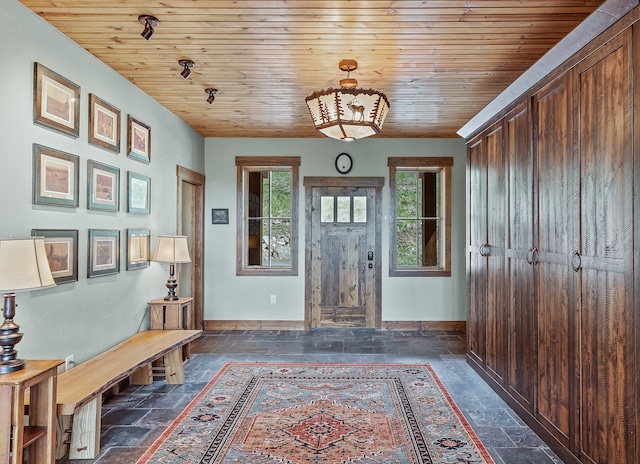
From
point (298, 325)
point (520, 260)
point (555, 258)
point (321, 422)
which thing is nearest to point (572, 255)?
point (555, 258)

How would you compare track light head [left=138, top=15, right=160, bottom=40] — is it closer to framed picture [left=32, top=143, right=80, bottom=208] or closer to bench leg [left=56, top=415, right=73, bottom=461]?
framed picture [left=32, top=143, right=80, bottom=208]

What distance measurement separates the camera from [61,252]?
104 inches

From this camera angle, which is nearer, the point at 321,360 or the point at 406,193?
the point at 321,360

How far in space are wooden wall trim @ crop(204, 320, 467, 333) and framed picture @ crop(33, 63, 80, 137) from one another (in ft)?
11.5

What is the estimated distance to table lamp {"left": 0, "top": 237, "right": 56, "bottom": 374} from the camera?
1.84 meters

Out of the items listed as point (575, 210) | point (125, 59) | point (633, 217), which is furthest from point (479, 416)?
point (125, 59)

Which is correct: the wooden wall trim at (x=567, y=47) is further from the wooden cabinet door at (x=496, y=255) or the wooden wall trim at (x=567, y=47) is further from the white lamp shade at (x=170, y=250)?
the white lamp shade at (x=170, y=250)

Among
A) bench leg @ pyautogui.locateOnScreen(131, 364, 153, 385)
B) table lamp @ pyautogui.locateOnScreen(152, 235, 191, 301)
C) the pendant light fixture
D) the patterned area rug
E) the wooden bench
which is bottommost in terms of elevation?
the patterned area rug

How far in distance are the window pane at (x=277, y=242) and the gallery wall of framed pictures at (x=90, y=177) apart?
2084 millimetres

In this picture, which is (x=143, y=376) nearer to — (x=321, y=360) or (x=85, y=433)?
(x=85, y=433)

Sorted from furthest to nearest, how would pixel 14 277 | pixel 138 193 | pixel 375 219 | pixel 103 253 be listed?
pixel 375 219
pixel 138 193
pixel 103 253
pixel 14 277

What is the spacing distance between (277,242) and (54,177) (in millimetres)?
3432

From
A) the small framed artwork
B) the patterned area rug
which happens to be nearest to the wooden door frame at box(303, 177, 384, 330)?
the small framed artwork

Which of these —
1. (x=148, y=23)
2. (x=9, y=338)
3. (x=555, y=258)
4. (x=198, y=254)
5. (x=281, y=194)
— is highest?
(x=148, y=23)
